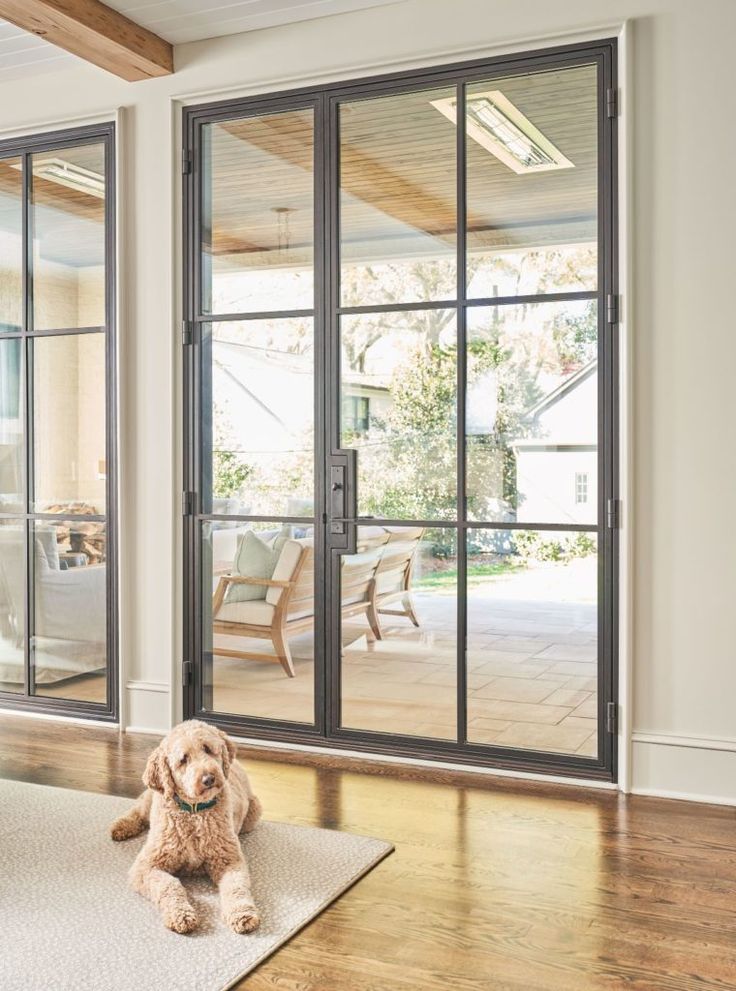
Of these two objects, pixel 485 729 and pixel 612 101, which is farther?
pixel 485 729

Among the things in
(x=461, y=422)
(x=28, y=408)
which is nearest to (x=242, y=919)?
(x=461, y=422)

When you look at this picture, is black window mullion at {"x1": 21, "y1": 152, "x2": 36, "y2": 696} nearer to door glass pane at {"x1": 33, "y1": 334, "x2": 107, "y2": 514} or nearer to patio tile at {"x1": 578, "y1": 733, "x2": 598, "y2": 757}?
door glass pane at {"x1": 33, "y1": 334, "x2": 107, "y2": 514}

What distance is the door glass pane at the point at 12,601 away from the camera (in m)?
4.57

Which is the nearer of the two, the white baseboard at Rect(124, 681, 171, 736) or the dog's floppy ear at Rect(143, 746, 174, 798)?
the dog's floppy ear at Rect(143, 746, 174, 798)

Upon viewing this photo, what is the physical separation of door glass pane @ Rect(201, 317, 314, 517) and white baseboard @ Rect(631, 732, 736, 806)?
5.12ft

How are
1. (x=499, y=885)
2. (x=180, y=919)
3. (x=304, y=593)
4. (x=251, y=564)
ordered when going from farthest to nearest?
1. (x=251, y=564)
2. (x=304, y=593)
3. (x=499, y=885)
4. (x=180, y=919)

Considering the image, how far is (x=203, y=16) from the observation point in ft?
12.6

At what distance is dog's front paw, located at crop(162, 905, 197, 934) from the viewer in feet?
7.81

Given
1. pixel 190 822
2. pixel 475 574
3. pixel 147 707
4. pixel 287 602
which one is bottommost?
pixel 147 707

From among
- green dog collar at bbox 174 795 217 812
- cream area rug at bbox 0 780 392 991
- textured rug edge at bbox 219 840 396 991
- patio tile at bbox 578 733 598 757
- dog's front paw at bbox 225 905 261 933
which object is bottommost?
textured rug edge at bbox 219 840 396 991

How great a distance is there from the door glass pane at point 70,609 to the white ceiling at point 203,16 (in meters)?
2.04

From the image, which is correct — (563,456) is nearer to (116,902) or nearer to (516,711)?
(516,711)

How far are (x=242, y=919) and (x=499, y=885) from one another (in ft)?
2.38

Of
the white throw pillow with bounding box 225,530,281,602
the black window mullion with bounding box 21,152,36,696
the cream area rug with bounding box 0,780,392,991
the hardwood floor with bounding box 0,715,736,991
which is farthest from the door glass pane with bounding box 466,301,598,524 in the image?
the black window mullion with bounding box 21,152,36,696
